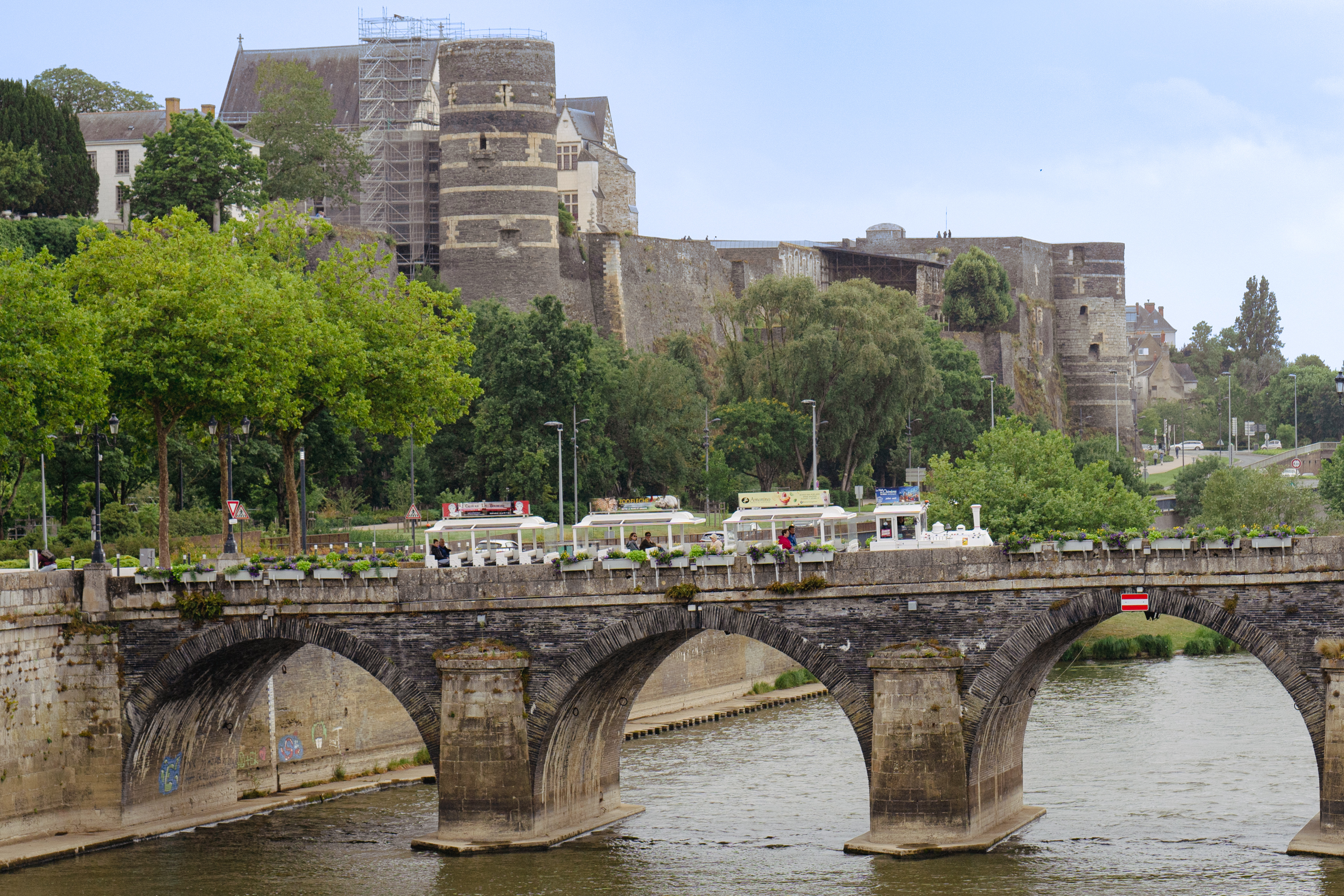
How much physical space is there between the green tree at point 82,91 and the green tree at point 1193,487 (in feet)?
233

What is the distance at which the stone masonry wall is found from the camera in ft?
142

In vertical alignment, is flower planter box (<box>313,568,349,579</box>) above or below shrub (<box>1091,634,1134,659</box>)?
above

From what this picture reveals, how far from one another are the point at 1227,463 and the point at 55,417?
104 metres

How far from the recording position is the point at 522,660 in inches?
1682

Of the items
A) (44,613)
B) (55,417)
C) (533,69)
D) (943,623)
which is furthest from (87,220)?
(943,623)

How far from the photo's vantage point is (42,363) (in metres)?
49.4

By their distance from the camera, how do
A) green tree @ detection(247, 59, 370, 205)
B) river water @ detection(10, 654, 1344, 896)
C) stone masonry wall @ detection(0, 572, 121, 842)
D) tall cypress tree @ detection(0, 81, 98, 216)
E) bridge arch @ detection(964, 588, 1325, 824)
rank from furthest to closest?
green tree @ detection(247, 59, 370, 205) → tall cypress tree @ detection(0, 81, 98, 216) → stone masonry wall @ detection(0, 572, 121, 842) → river water @ detection(10, 654, 1344, 896) → bridge arch @ detection(964, 588, 1325, 824)

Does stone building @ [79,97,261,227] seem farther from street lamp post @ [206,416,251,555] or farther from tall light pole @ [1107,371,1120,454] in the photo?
tall light pole @ [1107,371,1120,454]

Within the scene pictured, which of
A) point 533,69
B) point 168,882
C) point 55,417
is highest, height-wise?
point 533,69

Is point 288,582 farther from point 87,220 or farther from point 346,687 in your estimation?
point 87,220

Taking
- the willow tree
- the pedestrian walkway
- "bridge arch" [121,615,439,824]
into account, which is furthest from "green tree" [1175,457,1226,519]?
"bridge arch" [121,615,439,824]

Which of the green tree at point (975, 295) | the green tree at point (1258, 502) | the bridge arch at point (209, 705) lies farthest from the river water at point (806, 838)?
the green tree at point (975, 295)

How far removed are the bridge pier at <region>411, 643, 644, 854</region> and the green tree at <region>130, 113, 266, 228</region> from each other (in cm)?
5466

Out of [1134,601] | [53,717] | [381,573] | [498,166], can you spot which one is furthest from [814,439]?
[1134,601]
